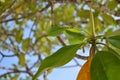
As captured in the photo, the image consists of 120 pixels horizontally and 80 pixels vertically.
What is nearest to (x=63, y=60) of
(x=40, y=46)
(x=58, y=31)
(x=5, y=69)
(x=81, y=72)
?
(x=81, y=72)

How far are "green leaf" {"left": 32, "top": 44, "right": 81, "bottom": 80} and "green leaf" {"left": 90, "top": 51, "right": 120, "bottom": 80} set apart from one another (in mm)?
91

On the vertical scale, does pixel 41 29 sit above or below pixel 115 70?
below

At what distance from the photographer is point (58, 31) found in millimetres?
1280

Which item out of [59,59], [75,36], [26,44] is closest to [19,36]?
[26,44]

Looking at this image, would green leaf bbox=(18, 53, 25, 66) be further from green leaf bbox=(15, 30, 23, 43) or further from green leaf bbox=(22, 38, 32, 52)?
green leaf bbox=(15, 30, 23, 43)

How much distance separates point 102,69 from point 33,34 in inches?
105

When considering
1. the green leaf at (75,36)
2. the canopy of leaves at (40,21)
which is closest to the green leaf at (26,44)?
the canopy of leaves at (40,21)

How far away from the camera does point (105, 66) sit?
984mm

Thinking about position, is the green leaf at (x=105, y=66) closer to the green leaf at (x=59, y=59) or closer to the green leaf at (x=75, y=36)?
the green leaf at (x=59, y=59)

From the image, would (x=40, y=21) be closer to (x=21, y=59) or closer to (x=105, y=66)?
(x=21, y=59)

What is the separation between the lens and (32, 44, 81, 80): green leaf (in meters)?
1.05

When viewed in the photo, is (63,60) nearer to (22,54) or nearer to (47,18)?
(22,54)

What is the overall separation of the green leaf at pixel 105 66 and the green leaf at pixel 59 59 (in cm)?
9

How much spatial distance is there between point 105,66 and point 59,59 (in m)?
0.16
